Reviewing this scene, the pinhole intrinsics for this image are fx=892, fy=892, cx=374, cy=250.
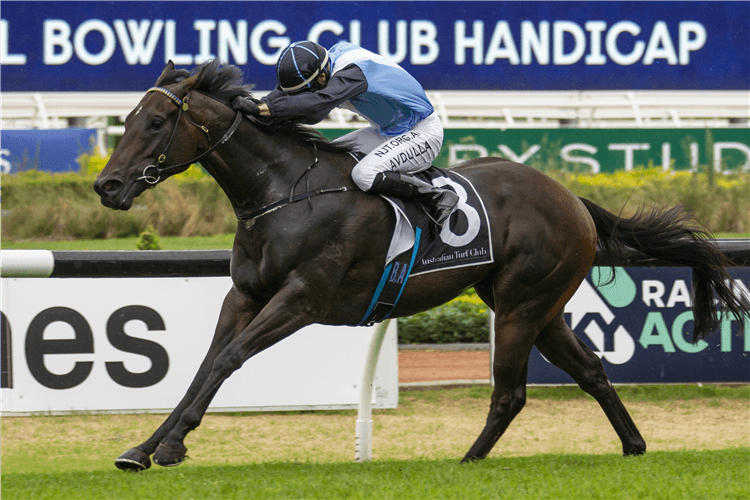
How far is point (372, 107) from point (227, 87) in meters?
0.66

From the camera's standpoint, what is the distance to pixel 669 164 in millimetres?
12656

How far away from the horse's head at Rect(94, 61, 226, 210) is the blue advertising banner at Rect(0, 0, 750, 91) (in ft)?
30.3

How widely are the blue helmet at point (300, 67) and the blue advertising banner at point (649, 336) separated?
2.88 metres

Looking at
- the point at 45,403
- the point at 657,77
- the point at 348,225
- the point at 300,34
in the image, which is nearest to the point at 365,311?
the point at 348,225

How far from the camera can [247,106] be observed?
3809 millimetres

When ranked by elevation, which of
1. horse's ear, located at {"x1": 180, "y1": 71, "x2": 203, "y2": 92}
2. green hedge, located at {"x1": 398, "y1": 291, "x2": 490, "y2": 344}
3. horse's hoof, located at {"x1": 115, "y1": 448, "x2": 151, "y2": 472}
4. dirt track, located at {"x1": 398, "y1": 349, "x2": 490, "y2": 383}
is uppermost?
horse's ear, located at {"x1": 180, "y1": 71, "x2": 203, "y2": 92}

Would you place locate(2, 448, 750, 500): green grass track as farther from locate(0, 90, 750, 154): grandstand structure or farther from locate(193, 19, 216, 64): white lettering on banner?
locate(193, 19, 216, 64): white lettering on banner

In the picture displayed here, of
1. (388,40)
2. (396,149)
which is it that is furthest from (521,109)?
(396,149)

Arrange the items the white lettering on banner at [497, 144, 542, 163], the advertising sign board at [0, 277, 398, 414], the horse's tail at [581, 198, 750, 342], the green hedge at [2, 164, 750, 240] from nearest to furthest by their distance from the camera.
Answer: the horse's tail at [581, 198, 750, 342], the advertising sign board at [0, 277, 398, 414], the green hedge at [2, 164, 750, 240], the white lettering on banner at [497, 144, 542, 163]

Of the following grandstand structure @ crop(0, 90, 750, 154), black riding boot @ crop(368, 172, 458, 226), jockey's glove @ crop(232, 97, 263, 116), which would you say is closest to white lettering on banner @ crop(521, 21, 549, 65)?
grandstand structure @ crop(0, 90, 750, 154)

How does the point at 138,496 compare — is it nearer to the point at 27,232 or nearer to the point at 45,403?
the point at 45,403

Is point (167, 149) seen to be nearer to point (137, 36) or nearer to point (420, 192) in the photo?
point (420, 192)

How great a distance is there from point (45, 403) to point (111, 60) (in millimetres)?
8684

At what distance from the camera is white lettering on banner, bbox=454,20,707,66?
43.0 feet
